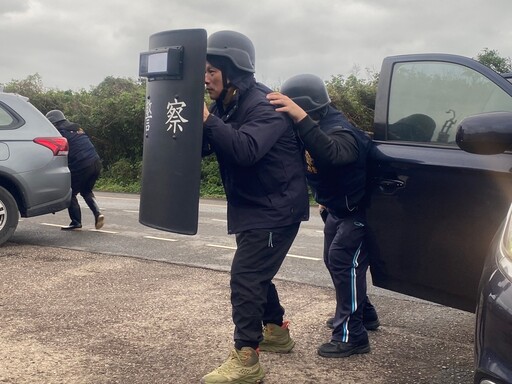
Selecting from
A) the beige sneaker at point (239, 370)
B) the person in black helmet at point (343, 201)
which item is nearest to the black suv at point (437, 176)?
the person in black helmet at point (343, 201)

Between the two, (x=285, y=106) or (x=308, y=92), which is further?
(x=308, y=92)

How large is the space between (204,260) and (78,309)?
2.27 meters

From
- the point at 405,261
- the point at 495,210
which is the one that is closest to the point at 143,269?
the point at 405,261

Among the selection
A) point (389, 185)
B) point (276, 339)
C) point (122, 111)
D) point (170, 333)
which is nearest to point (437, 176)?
point (389, 185)

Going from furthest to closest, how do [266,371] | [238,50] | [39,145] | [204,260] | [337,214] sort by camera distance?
1. [39,145]
2. [204,260]
3. [337,214]
4. [266,371]
5. [238,50]

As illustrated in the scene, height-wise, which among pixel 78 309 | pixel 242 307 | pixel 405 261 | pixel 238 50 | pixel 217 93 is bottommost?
pixel 78 309

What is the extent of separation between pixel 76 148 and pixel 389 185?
6.61 m

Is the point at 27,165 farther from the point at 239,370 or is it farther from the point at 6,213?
the point at 239,370

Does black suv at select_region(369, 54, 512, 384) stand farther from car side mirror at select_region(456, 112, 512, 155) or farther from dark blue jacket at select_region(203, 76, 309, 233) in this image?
dark blue jacket at select_region(203, 76, 309, 233)

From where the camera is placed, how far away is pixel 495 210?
3.26 m

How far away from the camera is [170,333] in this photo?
4418 mm

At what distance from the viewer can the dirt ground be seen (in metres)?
3.73

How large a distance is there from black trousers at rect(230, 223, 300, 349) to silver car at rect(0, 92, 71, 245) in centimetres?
479

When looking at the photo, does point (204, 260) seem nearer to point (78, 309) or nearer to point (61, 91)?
point (78, 309)
